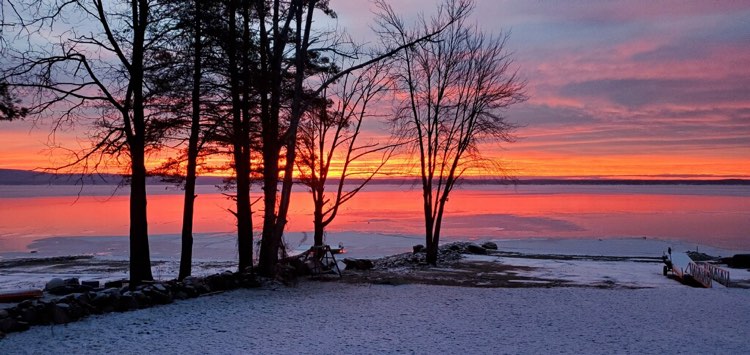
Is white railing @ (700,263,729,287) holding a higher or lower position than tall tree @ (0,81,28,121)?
lower

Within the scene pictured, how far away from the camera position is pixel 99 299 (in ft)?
36.6

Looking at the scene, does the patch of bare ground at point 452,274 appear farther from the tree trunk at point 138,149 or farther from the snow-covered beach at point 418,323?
the tree trunk at point 138,149

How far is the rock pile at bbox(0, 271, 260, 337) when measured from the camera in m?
9.96

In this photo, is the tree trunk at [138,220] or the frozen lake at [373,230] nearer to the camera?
the tree trunk at [138,220]

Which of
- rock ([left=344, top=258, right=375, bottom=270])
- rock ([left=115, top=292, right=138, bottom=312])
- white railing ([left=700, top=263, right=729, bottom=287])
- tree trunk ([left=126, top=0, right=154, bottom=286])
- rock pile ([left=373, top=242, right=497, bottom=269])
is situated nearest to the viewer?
rock ([left=115, top=292, right=138, bottom=312])

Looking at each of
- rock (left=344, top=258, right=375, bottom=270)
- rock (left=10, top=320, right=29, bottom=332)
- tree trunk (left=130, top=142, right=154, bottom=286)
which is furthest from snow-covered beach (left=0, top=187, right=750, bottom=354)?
tree trunk (left=130, top=142, right=154, bottom=286)

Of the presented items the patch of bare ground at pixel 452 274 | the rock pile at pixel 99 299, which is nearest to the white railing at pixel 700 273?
the patch of bare ground at pixel 452 274

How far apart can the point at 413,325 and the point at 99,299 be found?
569 centimetres

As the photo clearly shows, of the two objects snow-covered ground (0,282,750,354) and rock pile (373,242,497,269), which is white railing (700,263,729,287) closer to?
snow-covered ground (0,282,750,354)

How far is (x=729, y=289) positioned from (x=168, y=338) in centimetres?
1429

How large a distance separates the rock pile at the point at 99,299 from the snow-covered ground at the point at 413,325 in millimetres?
306

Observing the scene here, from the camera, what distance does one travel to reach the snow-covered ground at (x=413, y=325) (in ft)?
30.6

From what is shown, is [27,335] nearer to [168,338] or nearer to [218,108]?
[168,338]

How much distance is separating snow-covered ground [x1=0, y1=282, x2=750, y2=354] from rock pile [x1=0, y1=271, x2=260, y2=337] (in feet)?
1.00
